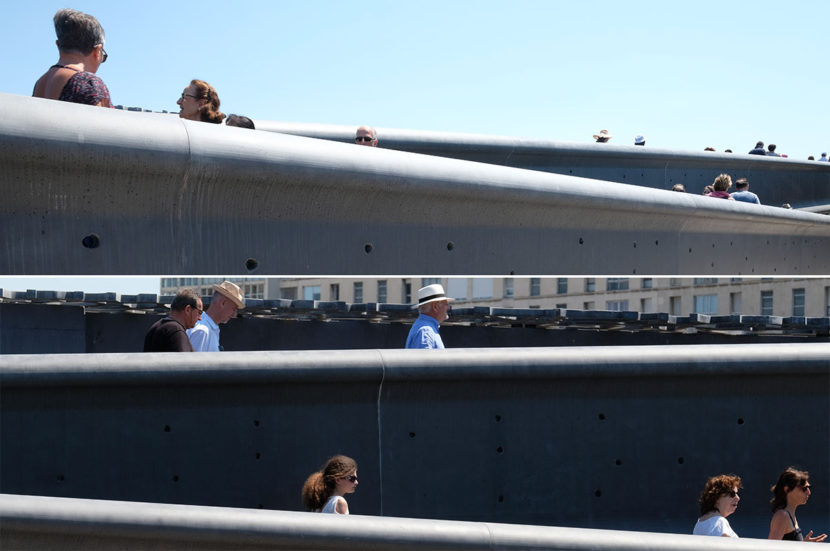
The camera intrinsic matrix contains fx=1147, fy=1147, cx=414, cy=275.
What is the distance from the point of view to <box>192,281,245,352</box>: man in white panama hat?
7.09 meters

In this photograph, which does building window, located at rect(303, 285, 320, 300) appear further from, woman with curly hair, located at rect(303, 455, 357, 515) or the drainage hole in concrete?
woman with curly hair, located at rect(303, 455, 357, 515)

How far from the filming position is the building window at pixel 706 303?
309 feet

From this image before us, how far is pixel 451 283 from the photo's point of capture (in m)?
114

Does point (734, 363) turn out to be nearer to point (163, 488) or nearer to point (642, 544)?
point (642, 544)

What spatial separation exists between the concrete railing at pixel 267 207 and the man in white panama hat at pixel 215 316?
1.06m

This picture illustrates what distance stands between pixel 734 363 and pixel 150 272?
9.77 ft

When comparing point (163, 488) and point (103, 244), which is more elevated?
point (103, 244)

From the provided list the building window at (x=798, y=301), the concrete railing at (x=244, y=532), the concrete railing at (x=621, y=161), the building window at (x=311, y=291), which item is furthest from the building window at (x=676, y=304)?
the concrete railing at (x=244, y=532)

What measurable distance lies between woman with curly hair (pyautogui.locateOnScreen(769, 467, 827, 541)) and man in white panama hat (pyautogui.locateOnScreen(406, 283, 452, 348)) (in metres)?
2.31

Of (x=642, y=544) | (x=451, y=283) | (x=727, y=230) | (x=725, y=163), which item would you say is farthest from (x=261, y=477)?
(x=451, y=283)

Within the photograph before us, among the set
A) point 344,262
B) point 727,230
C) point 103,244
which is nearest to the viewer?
point 103,244

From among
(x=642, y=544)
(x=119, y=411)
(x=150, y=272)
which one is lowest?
(x=642, y=544)

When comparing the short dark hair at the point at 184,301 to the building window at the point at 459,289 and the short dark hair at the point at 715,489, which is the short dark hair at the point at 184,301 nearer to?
the short dark hair at the point at 715,489

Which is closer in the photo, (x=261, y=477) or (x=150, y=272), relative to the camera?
(x=261, y=477)
